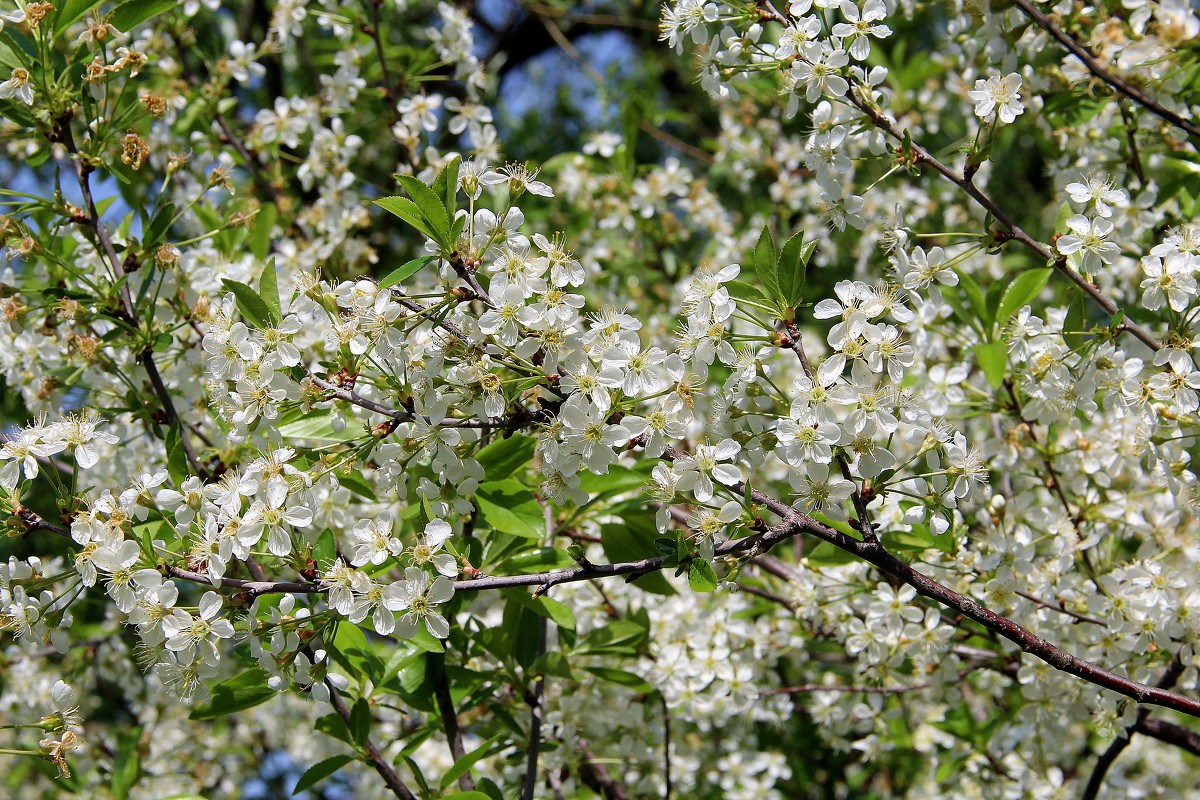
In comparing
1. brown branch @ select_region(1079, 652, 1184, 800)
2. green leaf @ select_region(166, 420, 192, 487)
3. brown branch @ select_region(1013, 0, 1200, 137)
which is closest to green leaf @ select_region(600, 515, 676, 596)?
green leaf @ select_region(166, 420, 192, 487)

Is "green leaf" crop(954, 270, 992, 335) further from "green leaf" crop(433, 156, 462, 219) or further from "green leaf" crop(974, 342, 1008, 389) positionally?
"green leaf" crop(433, 156, 462, 219)

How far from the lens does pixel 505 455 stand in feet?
6.17

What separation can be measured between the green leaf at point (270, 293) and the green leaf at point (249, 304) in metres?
0.01

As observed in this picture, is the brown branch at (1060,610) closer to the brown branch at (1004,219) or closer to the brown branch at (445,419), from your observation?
the brown branch at (1004,219)

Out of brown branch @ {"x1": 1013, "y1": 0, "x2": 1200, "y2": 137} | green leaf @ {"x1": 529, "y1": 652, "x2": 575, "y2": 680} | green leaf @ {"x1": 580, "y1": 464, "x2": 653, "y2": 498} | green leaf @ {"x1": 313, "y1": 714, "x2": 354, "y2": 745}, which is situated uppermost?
brown branch @ {"x1": 1013, "y1": 0, "x2": 1200, "y2": 137}

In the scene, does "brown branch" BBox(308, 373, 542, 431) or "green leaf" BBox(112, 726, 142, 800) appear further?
"green leaf" BBox(112, 726, 142, 800)

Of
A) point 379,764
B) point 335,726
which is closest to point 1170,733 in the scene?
point 379,764

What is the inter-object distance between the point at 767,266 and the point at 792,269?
0.05 metres

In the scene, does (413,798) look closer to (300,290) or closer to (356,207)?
(300,290)

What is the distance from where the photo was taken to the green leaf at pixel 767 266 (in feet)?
5.49

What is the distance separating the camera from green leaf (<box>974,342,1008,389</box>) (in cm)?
204

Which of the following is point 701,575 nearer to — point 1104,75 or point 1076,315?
point 1076,315

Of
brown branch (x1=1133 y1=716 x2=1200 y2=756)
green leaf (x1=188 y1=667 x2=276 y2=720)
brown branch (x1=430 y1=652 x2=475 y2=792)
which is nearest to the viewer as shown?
green leaf (x1=188 y1=667 x2=276 y2=720)

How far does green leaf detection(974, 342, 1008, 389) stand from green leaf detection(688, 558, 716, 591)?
0.92 m
